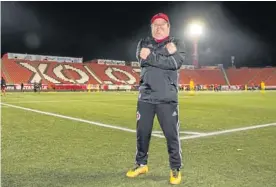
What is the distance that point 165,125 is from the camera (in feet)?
13.2

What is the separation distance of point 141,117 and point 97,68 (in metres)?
72.5

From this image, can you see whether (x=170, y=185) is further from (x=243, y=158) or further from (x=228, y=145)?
(x=228, y=145)

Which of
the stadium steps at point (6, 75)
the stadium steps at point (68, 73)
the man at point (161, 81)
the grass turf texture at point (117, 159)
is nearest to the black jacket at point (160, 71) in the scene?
the man at point (161, 81)

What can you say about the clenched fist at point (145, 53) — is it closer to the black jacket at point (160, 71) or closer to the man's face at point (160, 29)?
the black jacket at point (160, 71)

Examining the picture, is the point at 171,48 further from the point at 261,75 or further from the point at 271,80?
the point at 261,75

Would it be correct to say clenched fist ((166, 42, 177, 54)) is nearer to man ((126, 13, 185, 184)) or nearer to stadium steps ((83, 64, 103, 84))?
man ((126, 13, 185, 184))

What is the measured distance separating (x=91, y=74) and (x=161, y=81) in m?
68.7

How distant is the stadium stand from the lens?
6319cm

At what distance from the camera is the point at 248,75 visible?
9375cm

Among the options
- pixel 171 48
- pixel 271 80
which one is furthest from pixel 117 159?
pixel 271 80

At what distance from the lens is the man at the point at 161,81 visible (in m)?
3.89

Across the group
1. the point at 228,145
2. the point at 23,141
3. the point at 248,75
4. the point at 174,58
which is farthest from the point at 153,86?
the point at 248,75

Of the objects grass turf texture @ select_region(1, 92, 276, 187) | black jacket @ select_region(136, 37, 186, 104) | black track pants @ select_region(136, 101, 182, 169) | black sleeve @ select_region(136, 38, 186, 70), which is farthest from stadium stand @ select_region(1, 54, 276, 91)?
black sleeve @ select_region(136, 38, 186, 70)

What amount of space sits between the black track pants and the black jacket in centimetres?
8
